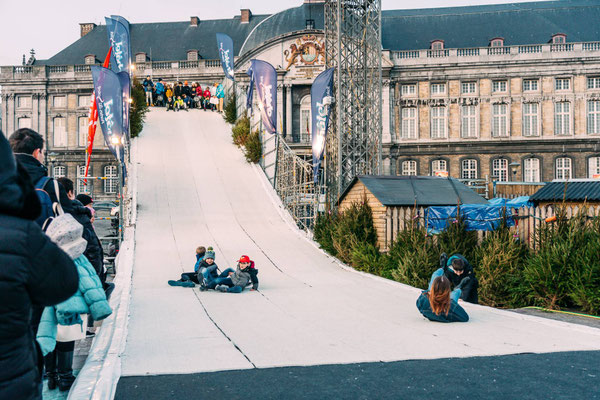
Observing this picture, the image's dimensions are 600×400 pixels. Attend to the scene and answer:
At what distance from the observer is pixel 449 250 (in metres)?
13.1

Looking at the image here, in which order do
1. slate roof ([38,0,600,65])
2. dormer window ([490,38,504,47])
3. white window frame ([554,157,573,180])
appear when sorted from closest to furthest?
Answer: white window frame ([554,157,573,180]) → dormer window ([490,38,504,47]) → slate roof ([38,0,600,65])

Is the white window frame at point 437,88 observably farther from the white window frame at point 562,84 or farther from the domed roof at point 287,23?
the domed roof at point 287,23

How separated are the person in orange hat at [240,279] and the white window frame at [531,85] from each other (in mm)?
37809

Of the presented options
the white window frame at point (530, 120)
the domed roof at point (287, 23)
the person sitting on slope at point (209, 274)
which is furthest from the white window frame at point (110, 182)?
the person sitting on slope at point (209, 274)

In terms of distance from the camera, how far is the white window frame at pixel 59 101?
167 ft

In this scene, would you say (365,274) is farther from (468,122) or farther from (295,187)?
(468,122)

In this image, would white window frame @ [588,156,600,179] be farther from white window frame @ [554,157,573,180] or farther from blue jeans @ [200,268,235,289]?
blue jeans @ [200,268,235,289]

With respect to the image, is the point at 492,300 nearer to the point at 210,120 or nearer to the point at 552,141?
the point at 210,120

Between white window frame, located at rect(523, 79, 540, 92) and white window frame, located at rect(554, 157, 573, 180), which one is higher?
white window frame, located at rect(523, 79, 540, 92)

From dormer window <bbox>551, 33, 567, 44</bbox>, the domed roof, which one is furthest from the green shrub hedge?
dormer window <bbox>551, 33, 567, 44</bbox>

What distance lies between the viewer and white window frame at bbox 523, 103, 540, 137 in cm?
4381

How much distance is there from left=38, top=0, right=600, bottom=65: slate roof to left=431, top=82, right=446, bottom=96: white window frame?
14.2 feet

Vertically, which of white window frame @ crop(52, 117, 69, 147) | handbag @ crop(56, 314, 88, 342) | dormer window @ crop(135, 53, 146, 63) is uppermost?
dormer window @ crop(135, 53, 146, 63)

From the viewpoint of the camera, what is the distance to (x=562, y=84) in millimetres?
43656
